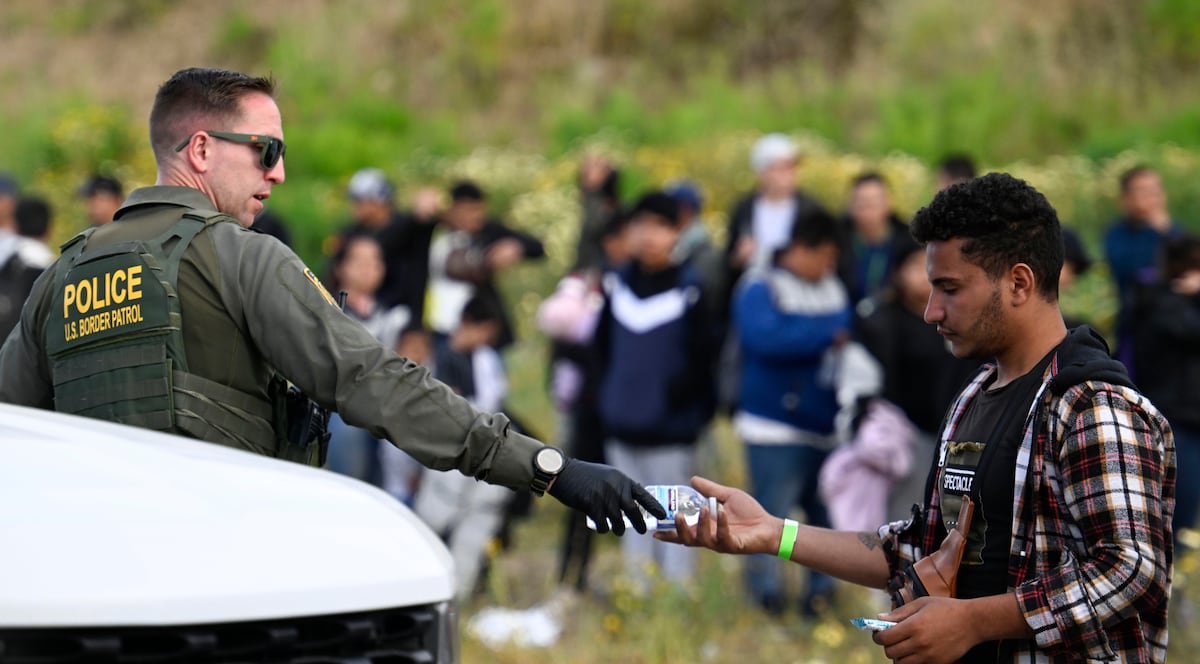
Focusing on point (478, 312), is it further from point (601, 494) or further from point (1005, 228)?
point (1005, 228)

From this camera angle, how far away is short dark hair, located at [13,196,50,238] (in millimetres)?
8766

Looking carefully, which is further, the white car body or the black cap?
the black cap

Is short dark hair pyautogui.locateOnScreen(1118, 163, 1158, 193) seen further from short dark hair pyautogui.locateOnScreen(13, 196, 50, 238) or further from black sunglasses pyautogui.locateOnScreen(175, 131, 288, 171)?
short dark hair pyautogui.locateOnScreen(13, 196, 50, 238)

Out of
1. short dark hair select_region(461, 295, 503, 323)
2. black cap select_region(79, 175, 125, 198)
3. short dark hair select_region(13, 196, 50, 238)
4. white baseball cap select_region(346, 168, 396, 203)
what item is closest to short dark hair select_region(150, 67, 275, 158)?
short dark hair select_region(461, 295, 503, 323)

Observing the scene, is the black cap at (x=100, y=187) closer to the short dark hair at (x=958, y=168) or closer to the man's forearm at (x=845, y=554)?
the short dark hair at (x=958, y=168)

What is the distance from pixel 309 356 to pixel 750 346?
13.9ft

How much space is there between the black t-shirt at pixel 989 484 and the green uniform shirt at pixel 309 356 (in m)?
0.95

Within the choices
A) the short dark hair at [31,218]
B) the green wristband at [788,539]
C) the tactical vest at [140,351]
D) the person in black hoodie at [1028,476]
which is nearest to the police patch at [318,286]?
the tactical vest at [140,351]

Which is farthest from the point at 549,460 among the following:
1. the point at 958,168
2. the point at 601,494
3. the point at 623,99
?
the point at 623,99

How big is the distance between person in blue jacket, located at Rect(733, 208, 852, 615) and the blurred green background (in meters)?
0.42

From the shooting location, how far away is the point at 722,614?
6977 millimetres

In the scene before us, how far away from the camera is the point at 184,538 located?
7.87ft

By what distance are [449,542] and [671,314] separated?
5.56 feet

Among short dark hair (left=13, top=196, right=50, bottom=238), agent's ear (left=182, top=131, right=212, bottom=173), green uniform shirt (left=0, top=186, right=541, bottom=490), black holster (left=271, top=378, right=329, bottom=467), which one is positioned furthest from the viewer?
short dark hair (left=13, top=196, right=50, bottom=238)
